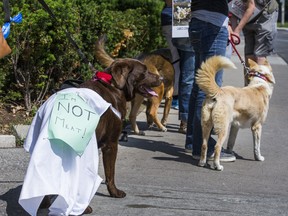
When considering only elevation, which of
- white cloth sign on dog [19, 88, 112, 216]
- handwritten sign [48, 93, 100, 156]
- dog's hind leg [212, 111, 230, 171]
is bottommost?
dog's hind leg [212, 111, 230, 171]

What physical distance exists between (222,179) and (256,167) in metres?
0.68

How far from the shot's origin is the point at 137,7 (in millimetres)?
11672

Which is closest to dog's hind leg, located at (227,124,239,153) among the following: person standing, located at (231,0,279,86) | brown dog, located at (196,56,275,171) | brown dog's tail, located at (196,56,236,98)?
brown dog, located at (196,56,275,171)

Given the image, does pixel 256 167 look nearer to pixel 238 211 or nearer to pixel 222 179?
pixel 222 179

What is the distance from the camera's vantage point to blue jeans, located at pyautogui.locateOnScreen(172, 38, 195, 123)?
829 centimetres

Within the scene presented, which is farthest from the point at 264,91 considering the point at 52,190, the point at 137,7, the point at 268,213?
the point at 137,7

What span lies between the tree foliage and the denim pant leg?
1.29 meters

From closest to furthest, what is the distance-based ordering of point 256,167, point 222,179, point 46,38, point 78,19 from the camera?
point 222,179 → point 256,167 → point 46,38 → point 78,19

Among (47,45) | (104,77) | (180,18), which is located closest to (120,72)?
(104,77)

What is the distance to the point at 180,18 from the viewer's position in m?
8.18

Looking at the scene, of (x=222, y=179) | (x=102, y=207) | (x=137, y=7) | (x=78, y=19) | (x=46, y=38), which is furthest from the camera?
(x=137, y=7)

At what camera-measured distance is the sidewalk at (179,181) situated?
5241mm

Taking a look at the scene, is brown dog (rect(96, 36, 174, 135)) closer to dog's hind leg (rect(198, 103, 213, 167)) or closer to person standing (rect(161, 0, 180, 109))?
person standing (rect(161, 0, 180, 109))

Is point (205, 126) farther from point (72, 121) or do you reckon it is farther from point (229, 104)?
point (72, 121)
